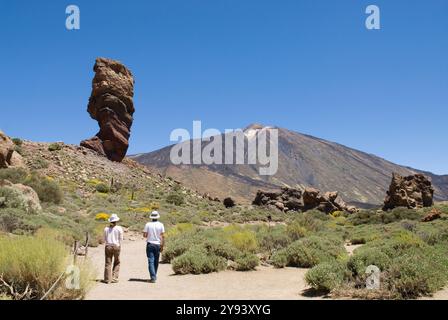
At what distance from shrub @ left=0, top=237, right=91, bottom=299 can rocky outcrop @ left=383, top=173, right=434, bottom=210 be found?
38.1 m

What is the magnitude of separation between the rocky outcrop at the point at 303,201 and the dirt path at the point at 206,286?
126 feet

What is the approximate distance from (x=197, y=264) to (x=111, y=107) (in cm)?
4204

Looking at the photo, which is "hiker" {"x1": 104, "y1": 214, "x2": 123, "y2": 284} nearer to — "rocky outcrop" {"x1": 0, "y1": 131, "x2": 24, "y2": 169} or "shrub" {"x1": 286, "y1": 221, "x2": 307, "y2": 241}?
"shrub" {"x1": 286, "y1": 221, "x2": 307, "y2": 241}

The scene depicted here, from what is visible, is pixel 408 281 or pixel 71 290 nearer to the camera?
pixel 71 290

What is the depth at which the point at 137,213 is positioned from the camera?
3159 cm

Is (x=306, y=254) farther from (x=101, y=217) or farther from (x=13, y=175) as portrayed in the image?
(x=13, y=175)

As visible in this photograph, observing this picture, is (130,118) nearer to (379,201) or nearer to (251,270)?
(251,270)

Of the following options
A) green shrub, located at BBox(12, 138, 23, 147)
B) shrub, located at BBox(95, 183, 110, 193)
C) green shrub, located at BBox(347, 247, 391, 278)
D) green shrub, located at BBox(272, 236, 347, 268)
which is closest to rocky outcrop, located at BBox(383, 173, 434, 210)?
shrub, located at BBox(95, 183, 110, 193)

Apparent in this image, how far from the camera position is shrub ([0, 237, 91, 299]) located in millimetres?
7930

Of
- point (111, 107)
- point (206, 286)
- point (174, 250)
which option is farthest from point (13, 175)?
point (206, 286)

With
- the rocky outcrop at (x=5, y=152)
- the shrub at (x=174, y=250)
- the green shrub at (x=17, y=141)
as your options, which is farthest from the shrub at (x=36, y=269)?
the green shrub at (x=17, y=141)
